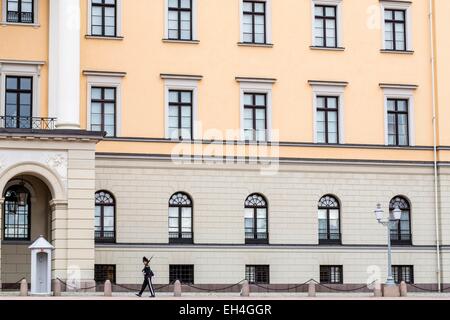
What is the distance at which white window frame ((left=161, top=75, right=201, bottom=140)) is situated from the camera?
144 ft

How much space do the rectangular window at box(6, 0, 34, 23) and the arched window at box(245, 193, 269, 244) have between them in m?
12.7

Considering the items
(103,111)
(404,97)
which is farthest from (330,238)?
(103,111)

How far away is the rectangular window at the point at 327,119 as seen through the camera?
4575cm

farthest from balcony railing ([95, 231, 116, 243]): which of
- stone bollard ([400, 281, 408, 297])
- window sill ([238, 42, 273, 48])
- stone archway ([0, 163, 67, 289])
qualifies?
stone bollard ([400, 281, 408, 297])

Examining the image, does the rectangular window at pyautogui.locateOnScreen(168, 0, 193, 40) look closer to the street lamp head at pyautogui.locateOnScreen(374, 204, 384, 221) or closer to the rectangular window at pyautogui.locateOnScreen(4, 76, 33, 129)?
the rectangular window at pyautogui.locateOnScreen(4, 76, 33, 129)

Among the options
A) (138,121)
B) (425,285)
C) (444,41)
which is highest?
(444,41)

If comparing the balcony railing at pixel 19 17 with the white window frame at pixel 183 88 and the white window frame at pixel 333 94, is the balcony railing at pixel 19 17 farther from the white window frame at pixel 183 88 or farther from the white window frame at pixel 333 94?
the white window frame at pixel 333 94

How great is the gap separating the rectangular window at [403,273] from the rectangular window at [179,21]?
47.8 feet

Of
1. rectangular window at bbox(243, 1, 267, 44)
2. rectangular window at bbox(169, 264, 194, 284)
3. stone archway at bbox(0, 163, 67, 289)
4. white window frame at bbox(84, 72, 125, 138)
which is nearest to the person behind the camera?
stone archway at bbox(0, 163, 67, 289)
